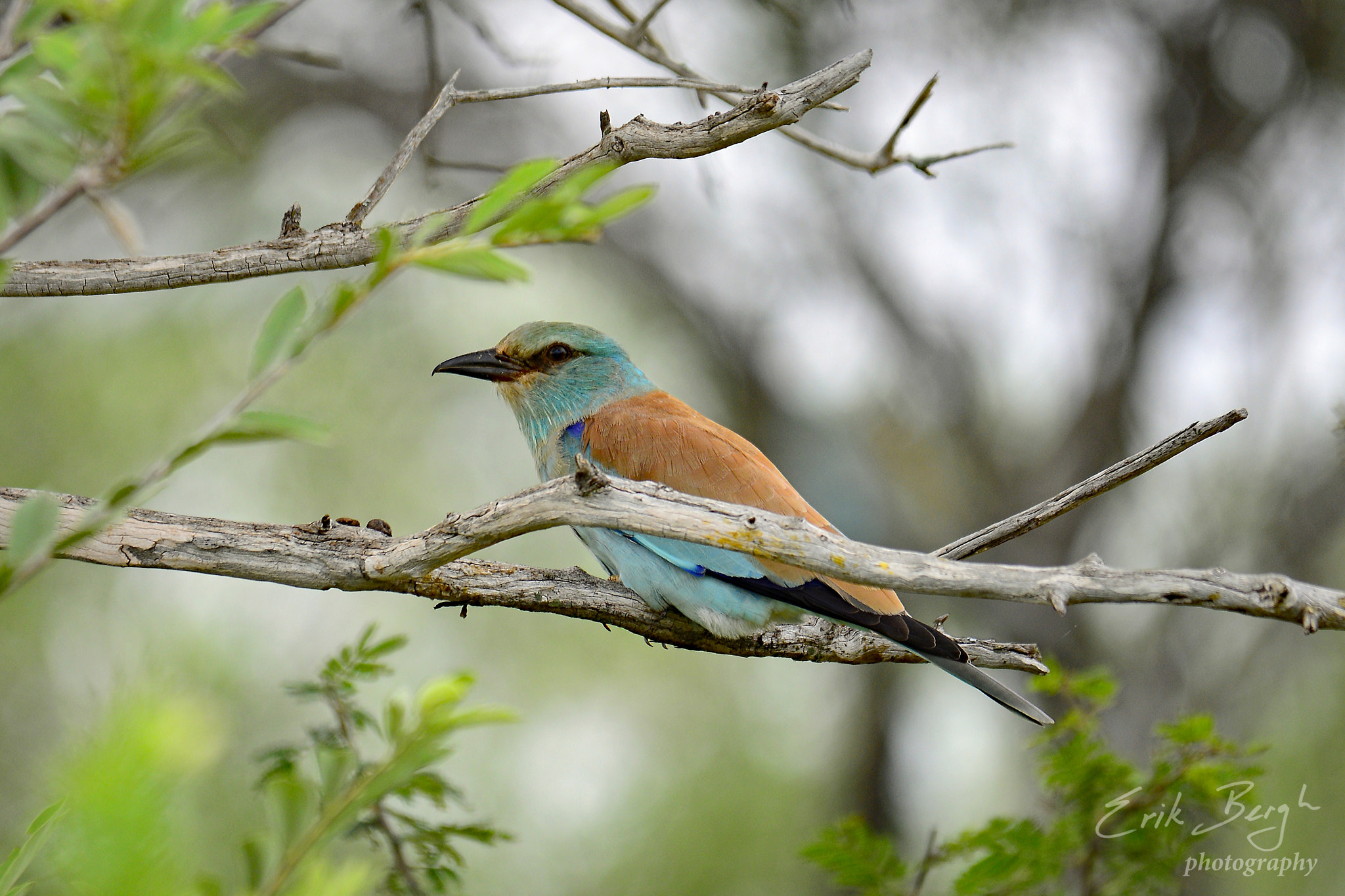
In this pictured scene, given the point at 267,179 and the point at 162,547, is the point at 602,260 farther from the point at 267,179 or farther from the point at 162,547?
the point at 162,547

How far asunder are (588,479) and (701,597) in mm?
1324

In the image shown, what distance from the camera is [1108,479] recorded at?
1918 millimetres

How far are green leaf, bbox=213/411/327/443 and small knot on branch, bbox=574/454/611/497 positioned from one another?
2.78 ft

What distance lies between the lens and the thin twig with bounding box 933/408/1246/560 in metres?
1.78

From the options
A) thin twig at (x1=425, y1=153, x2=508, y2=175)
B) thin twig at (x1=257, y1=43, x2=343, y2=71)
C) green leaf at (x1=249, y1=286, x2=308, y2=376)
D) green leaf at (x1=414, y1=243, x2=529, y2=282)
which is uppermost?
thin twig at (x1=425, y1=153, x2=508, y2=175)

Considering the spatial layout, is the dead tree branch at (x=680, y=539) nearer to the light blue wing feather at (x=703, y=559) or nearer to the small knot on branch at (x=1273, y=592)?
the small knot on branch at (x=1273, y=592)

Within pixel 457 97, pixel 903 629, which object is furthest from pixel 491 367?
pixel 903 629

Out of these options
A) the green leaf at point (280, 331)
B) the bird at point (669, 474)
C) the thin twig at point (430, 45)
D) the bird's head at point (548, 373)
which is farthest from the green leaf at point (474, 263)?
the bird's head at point (548, 373)

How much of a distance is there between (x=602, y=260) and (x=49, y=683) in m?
4.83

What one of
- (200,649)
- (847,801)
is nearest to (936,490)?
(847,801)

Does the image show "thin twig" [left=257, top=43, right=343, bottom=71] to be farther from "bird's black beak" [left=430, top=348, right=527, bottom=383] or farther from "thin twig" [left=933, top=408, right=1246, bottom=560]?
"thin twig" [left=933, top=408, right=1246, bottom=560]

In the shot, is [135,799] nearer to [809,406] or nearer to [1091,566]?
[1091,566]

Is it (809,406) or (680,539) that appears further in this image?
(809,406)

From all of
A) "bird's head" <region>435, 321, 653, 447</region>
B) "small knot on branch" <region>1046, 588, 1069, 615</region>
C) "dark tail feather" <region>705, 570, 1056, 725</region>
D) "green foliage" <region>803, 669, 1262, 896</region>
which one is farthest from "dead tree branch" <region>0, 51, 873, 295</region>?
"bird's head" <region>435, 321, 653, 447</region>
